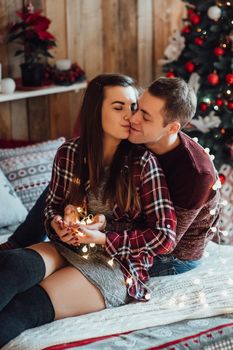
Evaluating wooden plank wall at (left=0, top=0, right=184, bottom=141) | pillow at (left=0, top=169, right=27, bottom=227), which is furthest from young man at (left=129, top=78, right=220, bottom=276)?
wooden plank wall at (left=0, top=0, right=184, bottom=141)

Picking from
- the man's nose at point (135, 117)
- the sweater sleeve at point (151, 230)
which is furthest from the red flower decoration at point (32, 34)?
the sweater sleeve at point (151, 230)

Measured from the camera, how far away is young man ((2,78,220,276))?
2225 mm

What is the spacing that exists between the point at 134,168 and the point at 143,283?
16.1 inches

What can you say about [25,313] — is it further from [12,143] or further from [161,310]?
[12,143]

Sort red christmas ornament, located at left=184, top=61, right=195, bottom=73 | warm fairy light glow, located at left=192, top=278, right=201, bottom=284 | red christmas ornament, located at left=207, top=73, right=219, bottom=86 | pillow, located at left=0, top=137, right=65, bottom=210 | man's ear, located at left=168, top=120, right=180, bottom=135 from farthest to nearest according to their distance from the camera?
1. red christmas ornament, located at left=184, top=61, right=195, bottom=73
2. red christmas ornament, located at left=207, top=73, right=219, bottom=86
3. pillow, located at left=0, top=137, right=65, bottom=210
4. warm fairy light glow, located at left=192, top=278, right=201, bottom=284
5. man's ear, located at left=168, top=120, right=180, bottom=135

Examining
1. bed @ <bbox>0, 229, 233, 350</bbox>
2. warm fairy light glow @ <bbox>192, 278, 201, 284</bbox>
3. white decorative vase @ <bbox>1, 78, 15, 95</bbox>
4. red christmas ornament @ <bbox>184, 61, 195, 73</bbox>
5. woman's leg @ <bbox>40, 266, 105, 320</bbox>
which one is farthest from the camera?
red christmas ornament @ <bbox>184, 61, 195, 73</bbox>

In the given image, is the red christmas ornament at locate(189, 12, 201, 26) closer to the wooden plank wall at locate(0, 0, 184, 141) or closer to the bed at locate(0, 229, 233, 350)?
the wooden plank wall at locate(0, 0, 184, 141)

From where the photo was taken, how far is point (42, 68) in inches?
133

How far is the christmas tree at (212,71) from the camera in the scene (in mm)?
3275

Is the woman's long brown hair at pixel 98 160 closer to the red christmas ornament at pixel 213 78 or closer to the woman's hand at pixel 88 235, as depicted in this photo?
the woman's hand at pixel 88 235

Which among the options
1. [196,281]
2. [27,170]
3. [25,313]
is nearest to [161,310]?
[196,281]

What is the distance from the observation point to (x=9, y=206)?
2.91 m

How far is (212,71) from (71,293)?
1650 millimetres

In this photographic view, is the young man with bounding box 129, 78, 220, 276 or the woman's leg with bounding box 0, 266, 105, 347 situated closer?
the woman's leg with bounding box 0, 266, 105, 347
